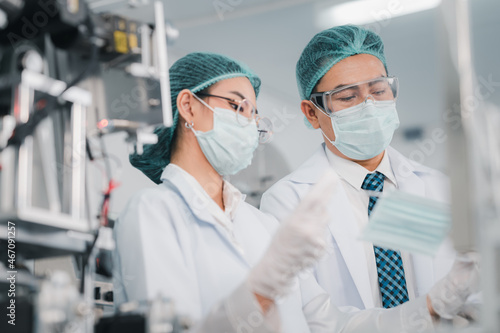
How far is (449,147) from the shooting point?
110cm

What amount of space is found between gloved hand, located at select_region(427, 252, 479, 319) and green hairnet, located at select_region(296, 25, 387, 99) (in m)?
0.96

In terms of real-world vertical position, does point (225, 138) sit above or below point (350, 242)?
above

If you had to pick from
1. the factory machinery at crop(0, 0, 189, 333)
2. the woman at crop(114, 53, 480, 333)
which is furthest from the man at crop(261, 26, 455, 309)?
the factory machinery at crop(0, 0, 189, 333)

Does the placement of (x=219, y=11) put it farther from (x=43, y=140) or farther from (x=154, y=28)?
(x=43, y=140)

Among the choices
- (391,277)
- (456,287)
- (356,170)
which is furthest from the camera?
(356,170)

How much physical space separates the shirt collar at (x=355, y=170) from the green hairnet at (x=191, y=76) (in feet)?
1.72

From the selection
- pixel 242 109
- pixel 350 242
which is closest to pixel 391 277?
pixel 350 242

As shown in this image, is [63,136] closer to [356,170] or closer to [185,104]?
[185,104]

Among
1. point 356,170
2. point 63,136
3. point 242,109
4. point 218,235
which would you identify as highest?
point 242,109

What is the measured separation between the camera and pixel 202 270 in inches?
61.7

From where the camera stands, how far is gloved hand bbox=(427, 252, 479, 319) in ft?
4.94

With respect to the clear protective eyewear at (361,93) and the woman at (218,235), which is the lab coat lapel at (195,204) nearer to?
the woman at (218,235)

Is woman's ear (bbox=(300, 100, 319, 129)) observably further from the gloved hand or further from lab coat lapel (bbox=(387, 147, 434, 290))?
the gloved hand

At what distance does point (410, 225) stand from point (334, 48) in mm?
1036
